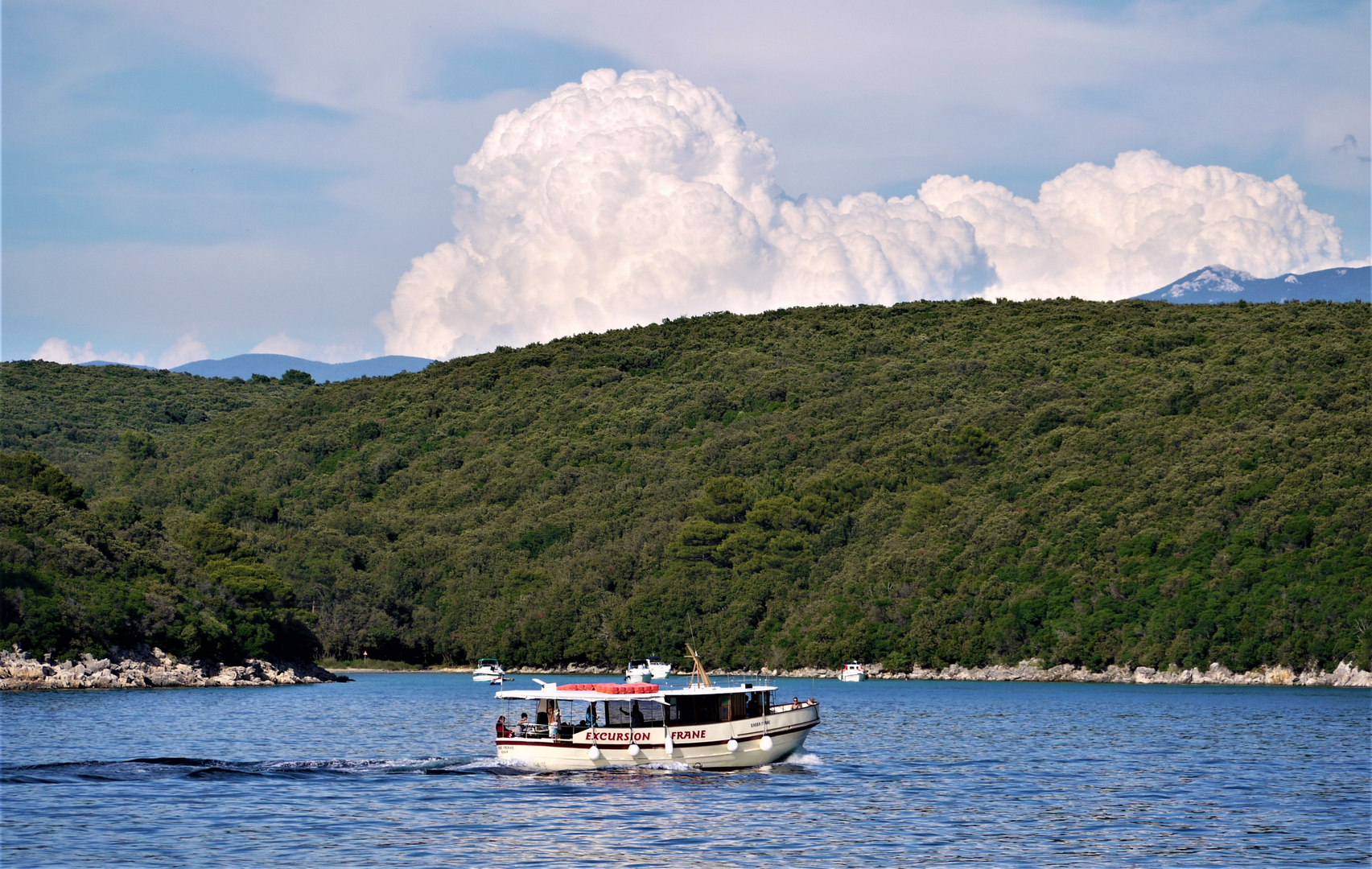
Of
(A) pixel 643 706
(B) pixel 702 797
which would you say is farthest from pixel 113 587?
(B) pixel 702 797

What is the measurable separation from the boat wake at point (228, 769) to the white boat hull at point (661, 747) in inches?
39.1

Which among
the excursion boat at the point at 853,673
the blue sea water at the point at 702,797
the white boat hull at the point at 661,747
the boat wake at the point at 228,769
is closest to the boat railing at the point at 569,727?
the white boat hull at the point at 661,747

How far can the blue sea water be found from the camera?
3294 cm

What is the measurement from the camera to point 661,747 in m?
47.0

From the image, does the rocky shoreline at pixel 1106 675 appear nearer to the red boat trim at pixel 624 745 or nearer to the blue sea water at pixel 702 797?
the blue sea water at pixel 702 797

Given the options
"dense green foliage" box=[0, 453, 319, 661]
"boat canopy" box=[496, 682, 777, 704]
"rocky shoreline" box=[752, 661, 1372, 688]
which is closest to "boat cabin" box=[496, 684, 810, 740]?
"boat canopy" box=[496, 682, 777, 704]

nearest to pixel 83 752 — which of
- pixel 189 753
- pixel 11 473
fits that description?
pixel 189 753

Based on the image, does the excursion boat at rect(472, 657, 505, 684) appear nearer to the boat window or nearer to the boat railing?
the boat railing

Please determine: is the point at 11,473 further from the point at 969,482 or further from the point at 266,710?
the point at 969,482

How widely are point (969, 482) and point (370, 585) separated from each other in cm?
7371

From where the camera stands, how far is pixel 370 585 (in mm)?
163500

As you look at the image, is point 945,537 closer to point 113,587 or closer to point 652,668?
point 652,668

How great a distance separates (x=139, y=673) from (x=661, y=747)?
7003cm

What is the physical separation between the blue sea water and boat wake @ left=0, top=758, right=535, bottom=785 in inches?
6.4
